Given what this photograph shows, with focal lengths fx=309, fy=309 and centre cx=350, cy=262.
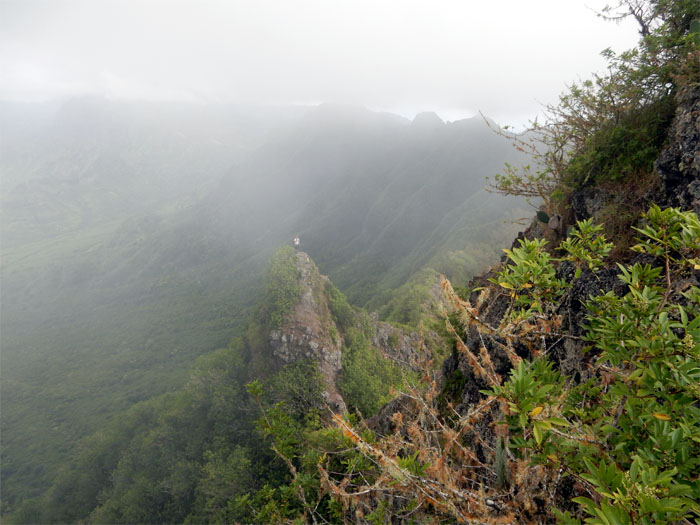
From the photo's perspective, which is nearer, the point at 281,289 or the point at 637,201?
the point at 637,201

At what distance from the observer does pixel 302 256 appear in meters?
43.4

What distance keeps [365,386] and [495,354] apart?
29688 millimetres

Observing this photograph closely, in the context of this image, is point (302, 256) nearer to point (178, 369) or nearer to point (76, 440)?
point (178, 369)

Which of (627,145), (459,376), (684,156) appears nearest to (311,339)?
(459,376)

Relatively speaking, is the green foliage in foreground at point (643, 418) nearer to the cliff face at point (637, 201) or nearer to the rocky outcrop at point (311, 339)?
the cliff face at point (637, 201)

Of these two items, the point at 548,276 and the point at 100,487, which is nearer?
the point at 548,276

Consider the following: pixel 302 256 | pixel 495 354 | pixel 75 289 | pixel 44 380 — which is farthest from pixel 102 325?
pixel 495 354

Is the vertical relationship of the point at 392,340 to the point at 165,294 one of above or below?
above

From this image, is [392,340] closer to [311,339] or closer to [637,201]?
[311,339]

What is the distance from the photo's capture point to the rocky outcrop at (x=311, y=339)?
33.8m

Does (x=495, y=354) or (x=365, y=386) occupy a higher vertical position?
(x=495, y=354)

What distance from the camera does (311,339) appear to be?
35344 mm

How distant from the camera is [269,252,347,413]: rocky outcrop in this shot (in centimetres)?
3381

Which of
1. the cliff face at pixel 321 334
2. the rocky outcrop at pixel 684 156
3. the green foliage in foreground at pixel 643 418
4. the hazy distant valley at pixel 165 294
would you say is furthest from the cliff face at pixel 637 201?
the hazy distant valley at pixel 165 294
